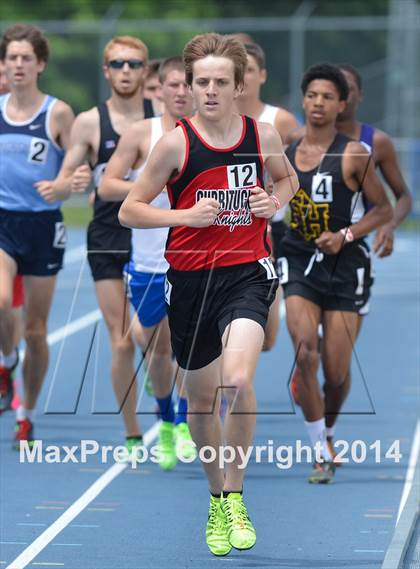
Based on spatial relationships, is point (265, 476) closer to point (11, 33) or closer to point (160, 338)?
point (160, 338)

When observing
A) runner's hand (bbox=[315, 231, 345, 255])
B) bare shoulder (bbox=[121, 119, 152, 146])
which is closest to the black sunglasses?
bare shoulder (bbox=[121, 119, 152, 146])

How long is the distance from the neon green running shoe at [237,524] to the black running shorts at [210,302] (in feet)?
2.00

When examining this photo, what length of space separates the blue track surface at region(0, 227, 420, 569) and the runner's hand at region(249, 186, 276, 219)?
3.30ft

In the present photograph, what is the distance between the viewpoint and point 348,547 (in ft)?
21.6

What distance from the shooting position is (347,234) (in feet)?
25.8

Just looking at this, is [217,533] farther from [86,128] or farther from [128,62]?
[128,62]

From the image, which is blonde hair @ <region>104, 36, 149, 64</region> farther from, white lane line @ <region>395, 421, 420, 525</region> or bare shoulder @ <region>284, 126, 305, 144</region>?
white lane line @ <region>395, 421, 420, 525</region>

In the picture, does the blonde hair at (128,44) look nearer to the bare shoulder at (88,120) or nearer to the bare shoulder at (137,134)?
the bare shoulder at (88,120)

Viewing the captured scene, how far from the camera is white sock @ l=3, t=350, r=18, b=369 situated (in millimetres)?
9591

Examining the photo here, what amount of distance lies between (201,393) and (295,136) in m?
2.70

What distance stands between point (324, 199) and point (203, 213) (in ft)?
7.11

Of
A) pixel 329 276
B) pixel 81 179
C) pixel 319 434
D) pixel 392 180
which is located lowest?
pixel 319 434

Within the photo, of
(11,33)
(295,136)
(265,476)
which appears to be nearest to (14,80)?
(11,33)

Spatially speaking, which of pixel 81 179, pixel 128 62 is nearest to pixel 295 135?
pixel 128 62
